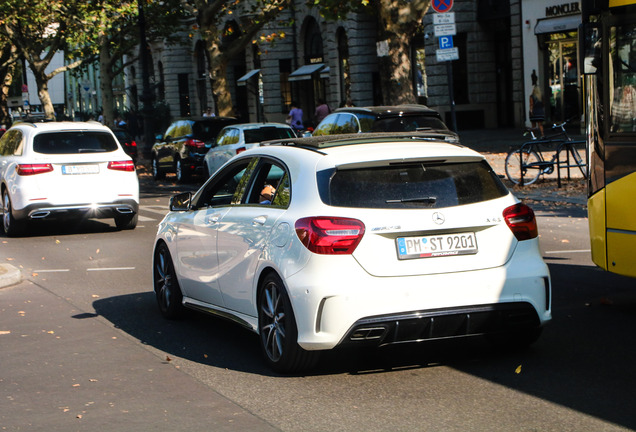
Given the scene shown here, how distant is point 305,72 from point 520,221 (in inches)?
1683

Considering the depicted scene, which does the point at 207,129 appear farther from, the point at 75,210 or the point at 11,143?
the point at 75,210

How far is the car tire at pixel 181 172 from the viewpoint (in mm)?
27672

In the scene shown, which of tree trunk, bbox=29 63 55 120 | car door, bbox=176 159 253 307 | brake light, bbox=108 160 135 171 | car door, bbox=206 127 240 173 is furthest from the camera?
tree trunk, bbox=29 63 55 120

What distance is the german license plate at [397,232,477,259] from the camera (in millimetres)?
6219

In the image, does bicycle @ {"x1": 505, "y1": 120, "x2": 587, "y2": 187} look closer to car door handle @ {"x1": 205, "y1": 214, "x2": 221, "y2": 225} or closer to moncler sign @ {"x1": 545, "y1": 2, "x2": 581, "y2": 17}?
car door handle @ {"x1": 205, "y1": 214, "x2": 221, "y2": 225}

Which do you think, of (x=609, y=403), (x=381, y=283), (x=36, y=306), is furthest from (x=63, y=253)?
(x=609, y=403)

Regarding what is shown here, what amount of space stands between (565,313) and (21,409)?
14.2 feet

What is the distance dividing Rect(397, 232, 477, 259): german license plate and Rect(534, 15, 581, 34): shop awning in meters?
28.9

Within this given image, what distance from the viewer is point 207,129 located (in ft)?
90.7

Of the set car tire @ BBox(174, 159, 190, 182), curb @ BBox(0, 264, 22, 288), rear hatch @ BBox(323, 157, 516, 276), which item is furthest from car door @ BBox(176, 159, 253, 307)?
car tire @ BBox(174, 159, 190, 182)

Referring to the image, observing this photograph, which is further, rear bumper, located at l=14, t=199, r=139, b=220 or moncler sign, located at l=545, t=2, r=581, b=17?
moncler sign, located at l=545, t=2, r=581, b=17

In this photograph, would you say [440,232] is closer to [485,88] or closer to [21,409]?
[21,409]

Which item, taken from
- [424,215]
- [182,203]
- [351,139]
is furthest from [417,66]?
[424,215]

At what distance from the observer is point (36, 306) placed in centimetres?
966
